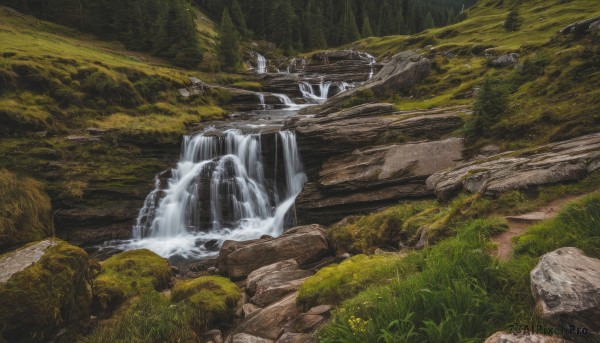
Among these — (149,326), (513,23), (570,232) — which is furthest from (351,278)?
(513,23)

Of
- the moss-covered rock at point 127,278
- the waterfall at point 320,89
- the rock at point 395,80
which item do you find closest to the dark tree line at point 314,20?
the waterfall at point 320,89

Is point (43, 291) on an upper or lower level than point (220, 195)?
upper

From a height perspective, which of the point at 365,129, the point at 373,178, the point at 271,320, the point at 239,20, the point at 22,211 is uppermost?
the point at 239,20

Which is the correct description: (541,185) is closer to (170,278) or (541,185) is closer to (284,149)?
(170,278)

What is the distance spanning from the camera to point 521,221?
6.25 meters

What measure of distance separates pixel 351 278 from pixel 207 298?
417 cm

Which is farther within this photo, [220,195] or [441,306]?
[220,195]

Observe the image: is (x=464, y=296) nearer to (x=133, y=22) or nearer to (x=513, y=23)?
(x=513, y=23)

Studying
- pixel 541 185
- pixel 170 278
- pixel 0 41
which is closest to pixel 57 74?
pixel 0 41

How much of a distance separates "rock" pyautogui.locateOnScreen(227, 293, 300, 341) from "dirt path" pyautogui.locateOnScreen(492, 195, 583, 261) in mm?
4130

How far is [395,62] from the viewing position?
101 feet

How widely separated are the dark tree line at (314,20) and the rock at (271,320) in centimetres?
7907

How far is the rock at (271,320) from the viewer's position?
6312mm

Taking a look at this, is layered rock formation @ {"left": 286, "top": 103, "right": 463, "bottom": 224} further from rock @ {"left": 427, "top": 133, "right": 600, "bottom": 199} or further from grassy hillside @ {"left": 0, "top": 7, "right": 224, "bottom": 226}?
grassy hillside @ {"left": 0, "top": 7, "right": 224, "bottom": 226}
